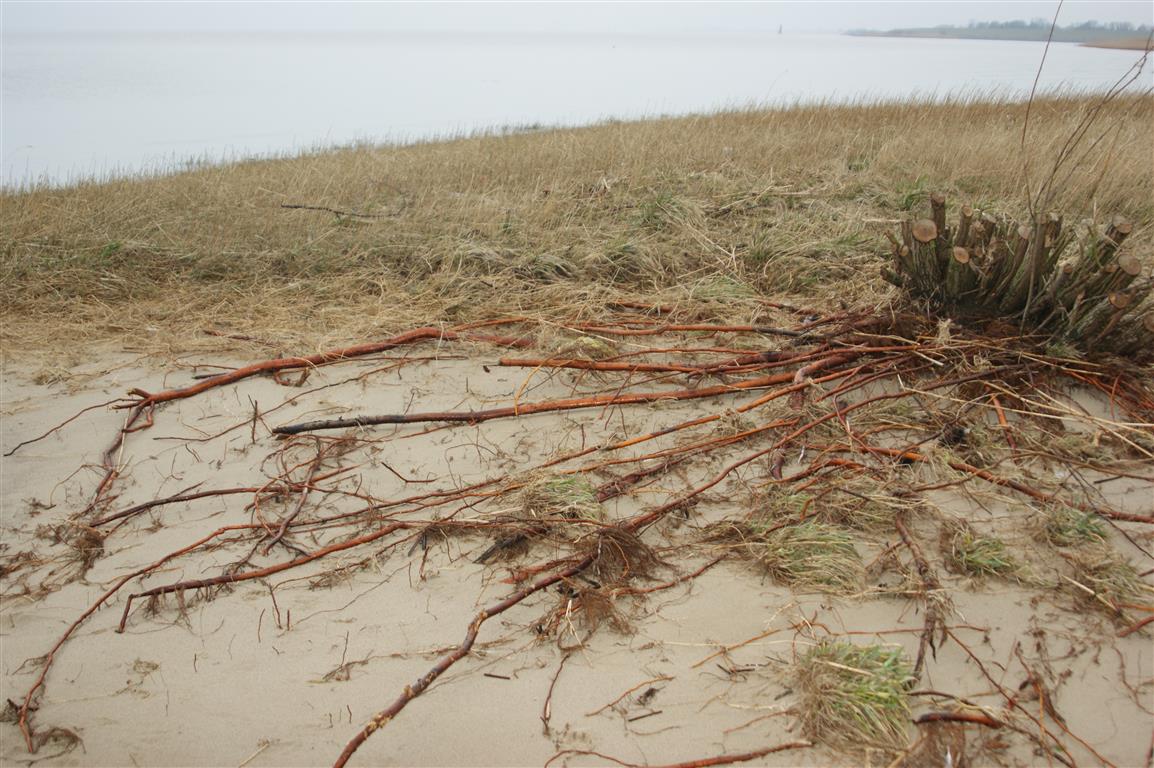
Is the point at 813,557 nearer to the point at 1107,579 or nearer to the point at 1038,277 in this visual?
the point at 1107,579

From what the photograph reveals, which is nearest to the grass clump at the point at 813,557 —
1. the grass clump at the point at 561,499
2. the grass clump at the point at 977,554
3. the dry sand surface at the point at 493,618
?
the dry sand surface at the point at 493,618

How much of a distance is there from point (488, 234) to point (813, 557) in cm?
356

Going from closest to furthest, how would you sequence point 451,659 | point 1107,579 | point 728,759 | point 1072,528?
point 728,759
point 451,659
point 1107,579
point 1072,528

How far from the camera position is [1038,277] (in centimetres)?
340

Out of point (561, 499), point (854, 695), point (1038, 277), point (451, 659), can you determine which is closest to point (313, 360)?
point (561, 499)

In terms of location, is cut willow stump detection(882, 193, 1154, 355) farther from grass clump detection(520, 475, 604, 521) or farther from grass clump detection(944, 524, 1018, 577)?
grass clump detection(520, 475, 604, 521)

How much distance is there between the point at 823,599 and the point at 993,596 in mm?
505

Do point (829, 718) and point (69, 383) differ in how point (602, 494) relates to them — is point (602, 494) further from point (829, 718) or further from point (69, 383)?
point (69, 383)

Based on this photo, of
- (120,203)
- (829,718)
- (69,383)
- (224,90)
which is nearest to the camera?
(829,718)

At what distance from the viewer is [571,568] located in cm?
246

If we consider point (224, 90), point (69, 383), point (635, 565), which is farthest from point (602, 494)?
point (224, 90)

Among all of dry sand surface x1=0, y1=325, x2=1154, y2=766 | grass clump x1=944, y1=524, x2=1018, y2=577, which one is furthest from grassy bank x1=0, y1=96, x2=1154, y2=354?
grass clump x1=944, y1=524, x2=1018, y2=577

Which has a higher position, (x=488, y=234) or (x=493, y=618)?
(x=488, y=234)

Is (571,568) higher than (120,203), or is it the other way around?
(120,203)
